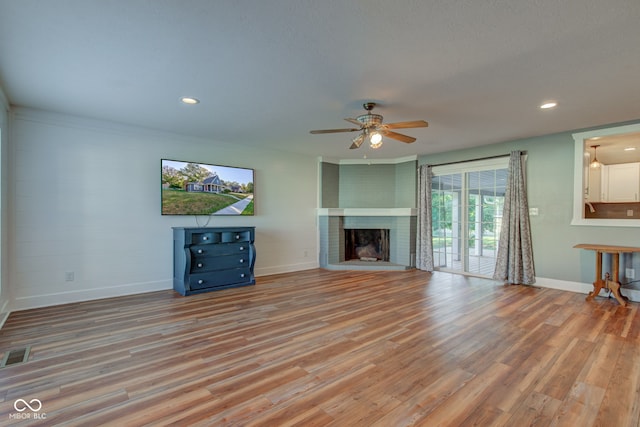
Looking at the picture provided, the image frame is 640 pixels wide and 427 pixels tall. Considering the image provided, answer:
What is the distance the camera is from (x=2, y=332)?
3010 millimetres

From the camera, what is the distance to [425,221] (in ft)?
20.6

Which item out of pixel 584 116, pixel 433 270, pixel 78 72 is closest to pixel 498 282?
pixel 433 270

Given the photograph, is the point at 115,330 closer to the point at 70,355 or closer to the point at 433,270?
the point at 70,355

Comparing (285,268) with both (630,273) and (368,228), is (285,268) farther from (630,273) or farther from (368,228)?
(630,273)

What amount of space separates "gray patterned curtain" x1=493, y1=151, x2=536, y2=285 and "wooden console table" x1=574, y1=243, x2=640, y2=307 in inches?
31.1

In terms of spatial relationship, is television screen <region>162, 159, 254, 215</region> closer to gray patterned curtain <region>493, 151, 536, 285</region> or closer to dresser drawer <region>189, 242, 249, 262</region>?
dresser drawer <region>189, 242, 249, 262</region>

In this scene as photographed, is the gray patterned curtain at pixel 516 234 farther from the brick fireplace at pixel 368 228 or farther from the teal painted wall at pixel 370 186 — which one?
the teal painted wall at pixel 370 186

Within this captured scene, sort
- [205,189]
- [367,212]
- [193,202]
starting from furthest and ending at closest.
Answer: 1. [367,212]
2. [205,189]
3. [193,202]

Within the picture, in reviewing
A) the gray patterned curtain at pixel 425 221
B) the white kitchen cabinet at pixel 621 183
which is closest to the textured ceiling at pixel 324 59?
the gray patterned curtain at pixel 425 221

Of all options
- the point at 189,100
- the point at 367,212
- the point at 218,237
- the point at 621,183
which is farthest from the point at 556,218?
the point at 189,100

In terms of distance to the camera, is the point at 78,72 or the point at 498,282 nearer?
the point at 78,72

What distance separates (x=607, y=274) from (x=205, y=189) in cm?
580

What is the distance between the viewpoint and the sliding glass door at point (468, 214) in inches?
216

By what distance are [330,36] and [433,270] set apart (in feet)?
16.8
